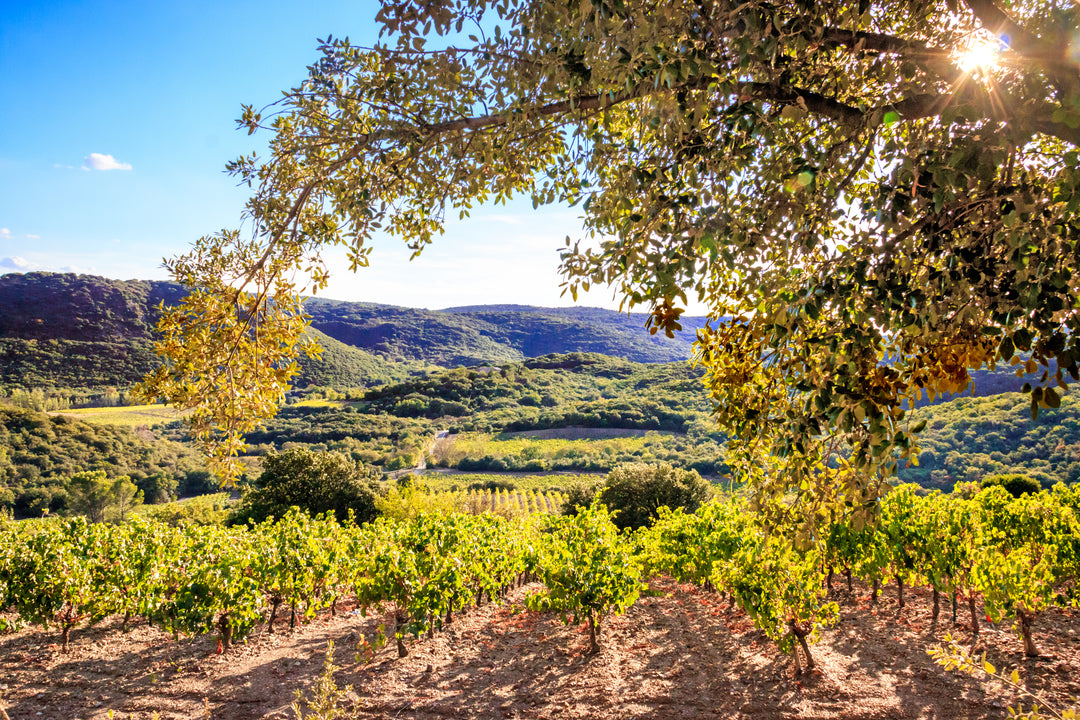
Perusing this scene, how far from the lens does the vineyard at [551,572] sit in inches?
255

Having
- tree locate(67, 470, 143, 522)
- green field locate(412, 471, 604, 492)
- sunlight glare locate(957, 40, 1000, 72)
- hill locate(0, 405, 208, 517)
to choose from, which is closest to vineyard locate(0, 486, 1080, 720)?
sunlight glare locate(957, 40, 1000, 72)

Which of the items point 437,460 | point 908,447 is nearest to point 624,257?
point 908,447

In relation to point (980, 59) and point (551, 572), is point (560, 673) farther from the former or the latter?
point (980, 59)

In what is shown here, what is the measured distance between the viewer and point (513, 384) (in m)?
93.1

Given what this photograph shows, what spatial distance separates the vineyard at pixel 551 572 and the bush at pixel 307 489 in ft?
41.0

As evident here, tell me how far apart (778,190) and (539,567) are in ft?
25.1

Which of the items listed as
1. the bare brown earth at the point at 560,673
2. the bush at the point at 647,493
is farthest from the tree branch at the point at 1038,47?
the bush at the point at 647,493

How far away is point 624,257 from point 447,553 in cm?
740

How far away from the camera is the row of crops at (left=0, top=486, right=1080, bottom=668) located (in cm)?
641

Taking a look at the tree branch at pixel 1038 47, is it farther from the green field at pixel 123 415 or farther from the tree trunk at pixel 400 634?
the green field at pixel 123 415

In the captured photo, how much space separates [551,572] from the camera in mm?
7797

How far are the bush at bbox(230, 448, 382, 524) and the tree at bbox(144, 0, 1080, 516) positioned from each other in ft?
71.0

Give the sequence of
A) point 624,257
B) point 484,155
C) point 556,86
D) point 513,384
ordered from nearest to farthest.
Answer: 1. point 624,257
2. point 556,86
3. point 484,155
4. point 513,384

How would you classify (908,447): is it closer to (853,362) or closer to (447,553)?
(853,362)
